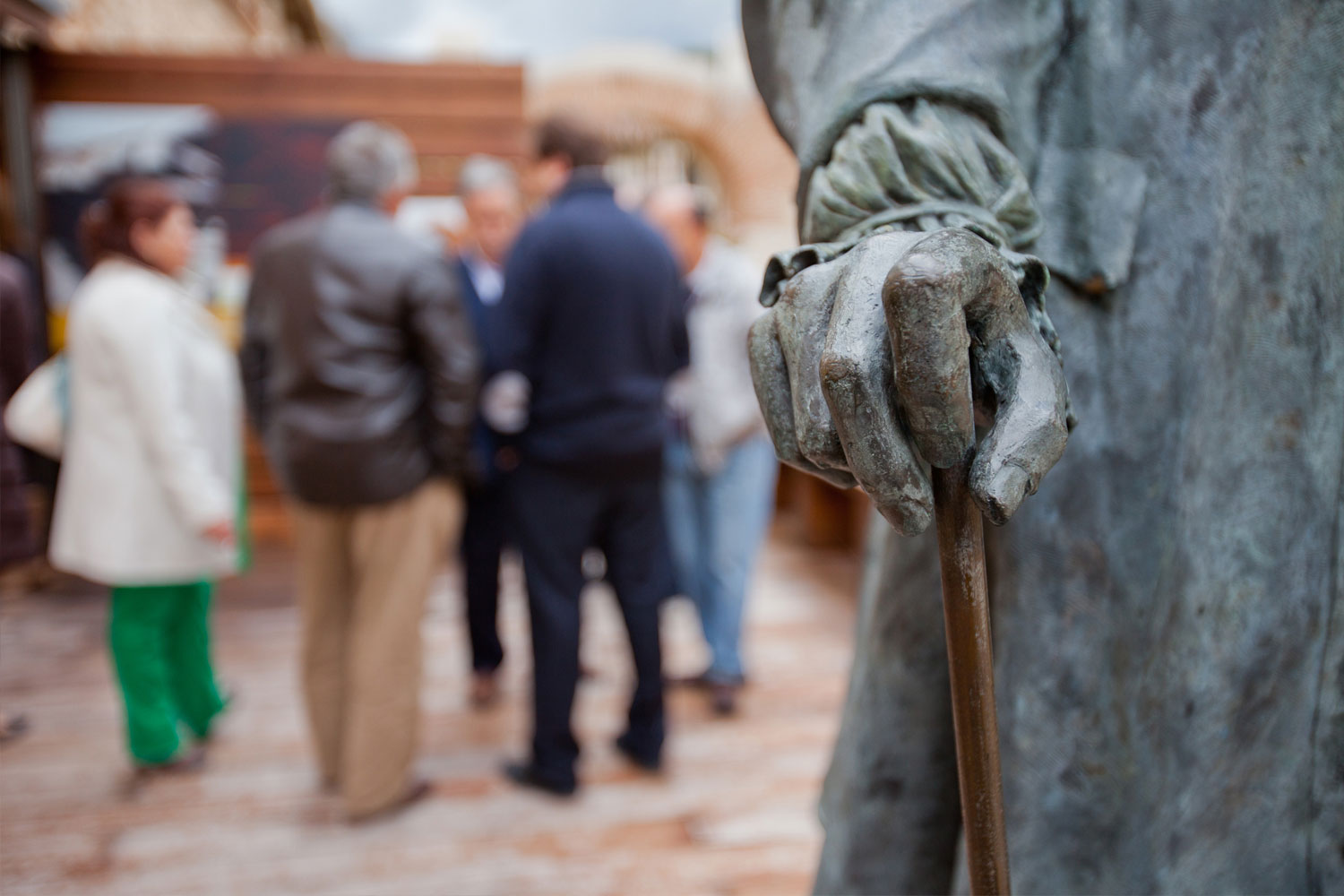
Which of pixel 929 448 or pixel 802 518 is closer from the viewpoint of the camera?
pixel 929 448

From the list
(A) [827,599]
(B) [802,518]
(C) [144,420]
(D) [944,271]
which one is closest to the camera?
(D) [944,271]

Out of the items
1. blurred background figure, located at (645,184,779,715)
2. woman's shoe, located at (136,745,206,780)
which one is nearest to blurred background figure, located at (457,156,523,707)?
blurred background figure, located at (645,184,779,715)

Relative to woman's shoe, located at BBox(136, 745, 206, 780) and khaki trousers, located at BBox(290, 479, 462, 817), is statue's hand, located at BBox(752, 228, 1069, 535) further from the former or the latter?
woman's shoe, located at BBox(136, 745, 206, 780)

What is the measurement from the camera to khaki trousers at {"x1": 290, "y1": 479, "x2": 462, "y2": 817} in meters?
3.03

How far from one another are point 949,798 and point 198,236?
6547mm

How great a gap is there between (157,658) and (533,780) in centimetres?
132

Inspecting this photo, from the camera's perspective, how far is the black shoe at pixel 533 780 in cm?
324

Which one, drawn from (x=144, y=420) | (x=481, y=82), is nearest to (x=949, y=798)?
(x=144, y=420)

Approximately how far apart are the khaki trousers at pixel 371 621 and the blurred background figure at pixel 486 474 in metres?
0.69

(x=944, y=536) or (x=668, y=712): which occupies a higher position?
(x=944, y=536)

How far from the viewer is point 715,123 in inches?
565

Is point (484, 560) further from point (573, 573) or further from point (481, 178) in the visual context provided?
point (481, 178)

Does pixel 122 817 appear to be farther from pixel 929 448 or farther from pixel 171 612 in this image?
pixel 929 448

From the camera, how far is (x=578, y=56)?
45.7 ft
